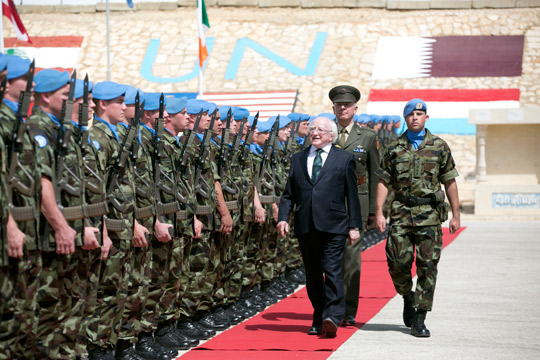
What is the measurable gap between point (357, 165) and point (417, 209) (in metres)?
0.81

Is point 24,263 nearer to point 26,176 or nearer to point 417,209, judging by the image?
point 26,176

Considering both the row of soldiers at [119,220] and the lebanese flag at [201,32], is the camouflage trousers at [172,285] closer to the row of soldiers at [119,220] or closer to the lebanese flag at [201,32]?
the row of soldiers at [119,220]

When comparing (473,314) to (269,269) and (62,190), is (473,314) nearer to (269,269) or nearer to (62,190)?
(269,269)

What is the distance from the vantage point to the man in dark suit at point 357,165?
8.35 metres

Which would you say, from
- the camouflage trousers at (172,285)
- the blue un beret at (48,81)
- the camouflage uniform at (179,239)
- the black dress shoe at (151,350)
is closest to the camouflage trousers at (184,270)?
the camouflage uniform at (179,239)

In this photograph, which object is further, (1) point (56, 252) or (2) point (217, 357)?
(2) point (217, 357)

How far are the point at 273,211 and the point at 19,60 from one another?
202 inches

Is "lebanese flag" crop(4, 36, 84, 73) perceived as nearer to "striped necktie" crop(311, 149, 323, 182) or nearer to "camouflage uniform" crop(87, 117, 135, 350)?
"striped necktie" crop(311, 149, 323, 182)

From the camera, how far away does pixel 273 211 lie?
32.9ft

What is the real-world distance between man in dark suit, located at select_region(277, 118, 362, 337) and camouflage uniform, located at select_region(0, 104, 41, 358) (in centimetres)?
282

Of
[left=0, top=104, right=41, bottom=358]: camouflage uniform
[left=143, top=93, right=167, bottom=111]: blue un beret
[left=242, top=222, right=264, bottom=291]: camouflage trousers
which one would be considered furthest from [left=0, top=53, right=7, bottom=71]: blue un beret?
[left=242, top=222, right=264, bottom=291]: camouflage trousers

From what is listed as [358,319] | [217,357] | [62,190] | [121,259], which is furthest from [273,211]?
[62,190]

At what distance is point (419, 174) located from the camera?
7.93 meters

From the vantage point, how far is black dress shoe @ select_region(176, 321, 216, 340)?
24.9 ft
